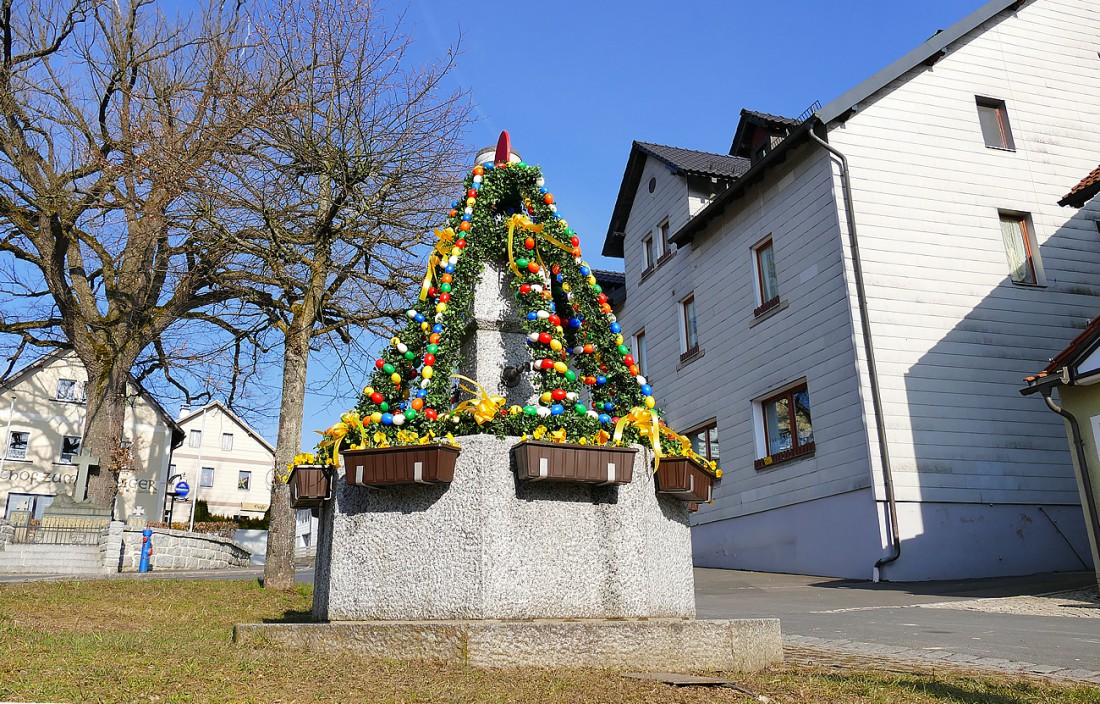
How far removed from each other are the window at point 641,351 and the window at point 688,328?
5.94ft

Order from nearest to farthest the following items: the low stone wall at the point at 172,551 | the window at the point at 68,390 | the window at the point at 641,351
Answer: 1. the low stone wall at the point at 172,551
2. the window at the point at 641,351
3. the window at the point at 68,390

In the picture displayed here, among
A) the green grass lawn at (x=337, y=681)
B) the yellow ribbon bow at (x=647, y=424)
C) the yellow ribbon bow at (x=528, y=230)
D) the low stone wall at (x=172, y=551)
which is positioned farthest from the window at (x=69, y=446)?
the yellow ribbon bow at (x=647, y=424)

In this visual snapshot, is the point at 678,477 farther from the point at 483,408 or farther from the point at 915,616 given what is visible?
the point at 915,616

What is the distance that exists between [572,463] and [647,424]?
0.96m

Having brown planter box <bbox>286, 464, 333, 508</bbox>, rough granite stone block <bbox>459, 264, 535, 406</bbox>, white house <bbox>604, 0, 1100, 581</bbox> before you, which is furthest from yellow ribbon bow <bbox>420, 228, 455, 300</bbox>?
white house <bbox>604, 0, 1100, 581</bbox>

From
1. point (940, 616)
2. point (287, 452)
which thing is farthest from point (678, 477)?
point (287, 452)

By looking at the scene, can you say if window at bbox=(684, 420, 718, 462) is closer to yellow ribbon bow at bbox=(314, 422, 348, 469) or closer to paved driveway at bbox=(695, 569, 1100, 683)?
paved driveway at bbox=(695, 569, 1100, 683)

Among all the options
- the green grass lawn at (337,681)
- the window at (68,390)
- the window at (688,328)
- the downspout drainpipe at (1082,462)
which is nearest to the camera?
the green grass lawn at (337,681)

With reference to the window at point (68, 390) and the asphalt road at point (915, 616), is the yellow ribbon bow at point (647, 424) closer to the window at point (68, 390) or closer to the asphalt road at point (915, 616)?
the asphalt road at point (915, 616)

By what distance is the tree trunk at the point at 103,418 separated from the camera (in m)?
17.7

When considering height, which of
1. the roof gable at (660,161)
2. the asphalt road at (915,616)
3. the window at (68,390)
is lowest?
the asphalt road at (915,616)

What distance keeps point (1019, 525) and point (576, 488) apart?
39.3ft

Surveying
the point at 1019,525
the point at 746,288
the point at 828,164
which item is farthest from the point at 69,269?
the point at 1019,525

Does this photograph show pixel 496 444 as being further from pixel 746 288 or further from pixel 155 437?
pixel 155 437
